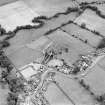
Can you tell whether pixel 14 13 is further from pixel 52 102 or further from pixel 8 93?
pixel 52 102

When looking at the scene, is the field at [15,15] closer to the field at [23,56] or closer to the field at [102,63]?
the field at [23,56]

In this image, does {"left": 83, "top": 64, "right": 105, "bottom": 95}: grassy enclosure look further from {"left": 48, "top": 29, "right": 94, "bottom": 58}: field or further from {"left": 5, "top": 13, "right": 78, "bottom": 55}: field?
{"left": 5, "top": 13, "right": 78, "bottom": 55}: field

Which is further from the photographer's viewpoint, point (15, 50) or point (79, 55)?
point (15, 50)

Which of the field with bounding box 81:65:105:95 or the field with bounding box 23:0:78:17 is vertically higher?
the field with bounding box 23:0:78:17

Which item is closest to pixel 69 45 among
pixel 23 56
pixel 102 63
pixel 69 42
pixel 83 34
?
pixel 69 42

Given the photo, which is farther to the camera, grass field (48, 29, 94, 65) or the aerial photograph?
grass field (48, 29, 94, 65)

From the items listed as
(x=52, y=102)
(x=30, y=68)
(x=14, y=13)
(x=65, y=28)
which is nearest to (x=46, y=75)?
(x=30, y=68)

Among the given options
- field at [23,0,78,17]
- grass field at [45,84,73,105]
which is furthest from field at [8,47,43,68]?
field at [23,0,78,17]

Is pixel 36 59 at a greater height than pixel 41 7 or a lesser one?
lesser
